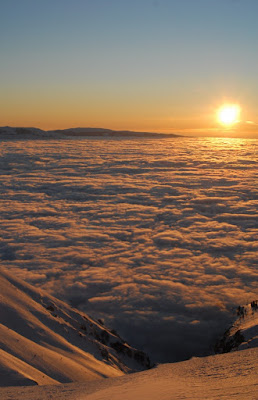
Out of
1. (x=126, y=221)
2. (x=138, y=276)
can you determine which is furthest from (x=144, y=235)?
(x=138, y=276)

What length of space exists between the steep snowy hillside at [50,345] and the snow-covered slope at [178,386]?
17 centimetres

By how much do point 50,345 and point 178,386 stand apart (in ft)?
3.59

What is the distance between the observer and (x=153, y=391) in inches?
52.9

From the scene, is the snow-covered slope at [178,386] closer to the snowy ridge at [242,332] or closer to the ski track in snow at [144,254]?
the snowy ridge at [242,332]

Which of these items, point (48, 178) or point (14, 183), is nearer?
point (14, 183)

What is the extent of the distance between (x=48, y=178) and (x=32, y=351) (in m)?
11.0

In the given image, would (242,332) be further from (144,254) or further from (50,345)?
(144,254)

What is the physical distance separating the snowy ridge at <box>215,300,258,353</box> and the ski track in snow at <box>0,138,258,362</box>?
172 mm

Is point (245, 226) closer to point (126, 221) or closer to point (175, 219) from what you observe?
point (175, 219)

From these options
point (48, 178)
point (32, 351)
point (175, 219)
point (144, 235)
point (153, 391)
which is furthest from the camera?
point (48, 178)

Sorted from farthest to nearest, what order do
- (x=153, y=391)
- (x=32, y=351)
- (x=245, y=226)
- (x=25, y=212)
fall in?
(x=25, y=212), (x=245, y=226), (x=32, y=351), (x=153, y=391)

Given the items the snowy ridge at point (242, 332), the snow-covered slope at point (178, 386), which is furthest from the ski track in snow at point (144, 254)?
the snow-covered slope at point (178, 386)

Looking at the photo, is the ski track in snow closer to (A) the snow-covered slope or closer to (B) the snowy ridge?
(B) the snowy ridge

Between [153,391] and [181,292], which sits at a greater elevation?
[153,391]
